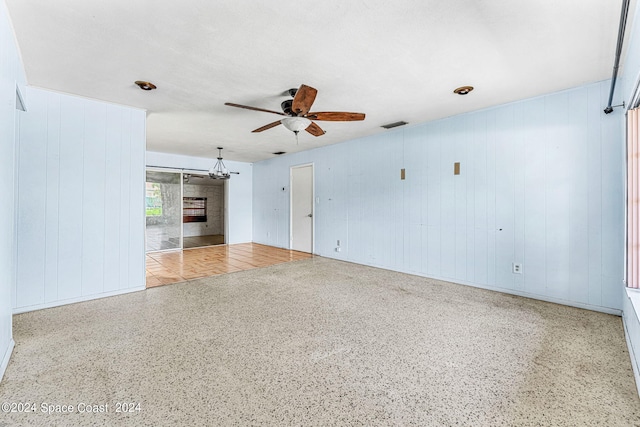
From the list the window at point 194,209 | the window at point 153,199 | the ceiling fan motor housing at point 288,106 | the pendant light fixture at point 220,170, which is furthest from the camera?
the window at point 194,209

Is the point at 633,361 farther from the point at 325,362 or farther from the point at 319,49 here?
the point at 319,49

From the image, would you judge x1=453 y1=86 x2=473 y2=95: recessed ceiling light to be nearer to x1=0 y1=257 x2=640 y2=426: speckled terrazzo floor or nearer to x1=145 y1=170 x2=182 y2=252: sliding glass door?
x1=0 y1=257 x2=640 y2=426: speckled terrazzo floor

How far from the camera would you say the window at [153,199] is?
6754mm

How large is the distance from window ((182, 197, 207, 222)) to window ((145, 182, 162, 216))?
9.09 feet

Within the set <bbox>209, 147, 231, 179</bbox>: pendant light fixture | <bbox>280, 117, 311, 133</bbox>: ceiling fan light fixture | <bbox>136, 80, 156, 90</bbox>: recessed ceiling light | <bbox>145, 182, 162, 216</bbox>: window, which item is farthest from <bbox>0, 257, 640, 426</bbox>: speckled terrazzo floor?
<bbox>209, 147, 231, 179</bbox>: pendant light fixture

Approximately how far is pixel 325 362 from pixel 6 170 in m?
2.56

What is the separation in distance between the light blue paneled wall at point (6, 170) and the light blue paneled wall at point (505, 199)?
4011 mm

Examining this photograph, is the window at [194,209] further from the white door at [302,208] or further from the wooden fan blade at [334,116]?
the wooden fan blade at [334,116]

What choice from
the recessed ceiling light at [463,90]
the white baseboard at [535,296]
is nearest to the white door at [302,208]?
the white baseboard at [535,296]

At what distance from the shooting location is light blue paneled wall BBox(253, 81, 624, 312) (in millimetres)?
2887

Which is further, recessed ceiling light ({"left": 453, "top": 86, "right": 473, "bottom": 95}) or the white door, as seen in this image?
the white door

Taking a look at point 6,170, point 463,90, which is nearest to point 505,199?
point 463,90

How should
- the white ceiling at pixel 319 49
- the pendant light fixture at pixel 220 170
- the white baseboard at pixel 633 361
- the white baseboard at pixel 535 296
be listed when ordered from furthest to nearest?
the pendant light fixture at pixel 220 170
the white baseboard at pixel 535 296
the white ceiling at pixel 319 49
the white baseboard at pixel 633 361

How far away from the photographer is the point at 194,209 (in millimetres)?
9961
